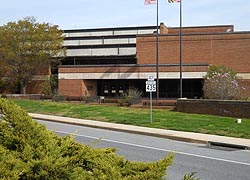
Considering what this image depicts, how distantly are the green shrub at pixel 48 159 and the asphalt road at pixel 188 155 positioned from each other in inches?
133

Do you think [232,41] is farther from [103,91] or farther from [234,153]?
[234,153]

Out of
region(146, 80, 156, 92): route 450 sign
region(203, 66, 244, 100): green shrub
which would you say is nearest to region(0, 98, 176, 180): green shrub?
region(146, 80, 156, 92): route 450 sign

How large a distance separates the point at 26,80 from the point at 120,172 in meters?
59.6

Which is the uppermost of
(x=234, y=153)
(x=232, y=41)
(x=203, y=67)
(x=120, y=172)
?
(x=232, y=41)

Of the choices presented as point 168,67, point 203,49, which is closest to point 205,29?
point 203,49

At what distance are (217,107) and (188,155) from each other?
52.0 feet

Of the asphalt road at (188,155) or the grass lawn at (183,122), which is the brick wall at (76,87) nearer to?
the grass lawn at (183,122)

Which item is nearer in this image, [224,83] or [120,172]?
[120,172]

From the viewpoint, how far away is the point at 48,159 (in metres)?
3.77

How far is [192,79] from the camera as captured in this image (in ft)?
171

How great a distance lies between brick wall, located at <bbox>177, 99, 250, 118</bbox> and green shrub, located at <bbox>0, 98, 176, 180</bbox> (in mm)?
23399

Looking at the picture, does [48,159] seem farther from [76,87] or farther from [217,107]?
[76,87]

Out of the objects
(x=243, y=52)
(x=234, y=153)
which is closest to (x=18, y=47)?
(x=243, y=52)

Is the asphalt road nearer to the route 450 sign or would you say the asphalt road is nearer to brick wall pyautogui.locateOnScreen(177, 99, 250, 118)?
the route 450 sign
